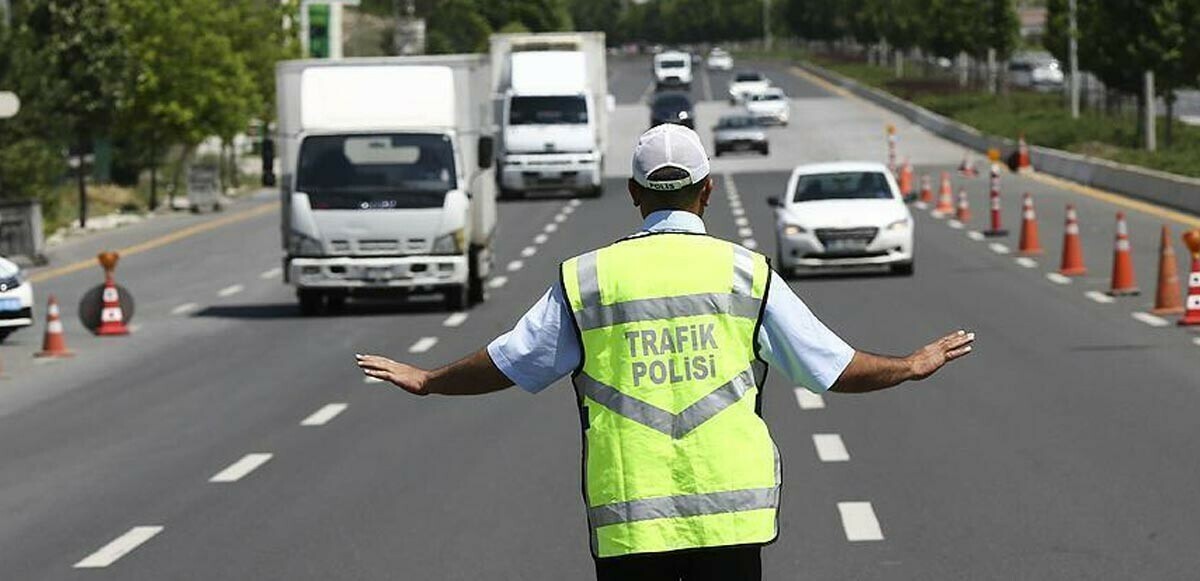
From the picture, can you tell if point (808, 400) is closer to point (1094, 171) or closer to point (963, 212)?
point (963, 212)

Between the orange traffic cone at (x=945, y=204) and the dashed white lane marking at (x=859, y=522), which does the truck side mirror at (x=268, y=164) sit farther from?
the orange traffic cone at (x=945, y=204)

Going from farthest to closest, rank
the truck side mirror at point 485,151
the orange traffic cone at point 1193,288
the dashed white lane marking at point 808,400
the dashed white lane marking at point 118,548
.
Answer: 1. the truck side mirror at point 485,151
2. the orange traffic cone at point 1193,288
3. the dashed white lane marking at point 808,400
4. the dashed white lane marking at point 118,548

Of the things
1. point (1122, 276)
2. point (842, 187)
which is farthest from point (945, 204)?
point (1122, 276)

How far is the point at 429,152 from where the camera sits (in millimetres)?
28516

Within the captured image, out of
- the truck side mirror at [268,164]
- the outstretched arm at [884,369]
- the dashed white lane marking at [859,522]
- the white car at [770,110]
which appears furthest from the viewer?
the white car at [770,110]

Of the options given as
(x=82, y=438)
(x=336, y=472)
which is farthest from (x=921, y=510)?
(x=82, y=438)

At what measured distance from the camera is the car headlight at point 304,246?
92.0 feet

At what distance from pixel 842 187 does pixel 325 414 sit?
1520 cm

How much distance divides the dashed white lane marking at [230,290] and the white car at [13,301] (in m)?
7.44

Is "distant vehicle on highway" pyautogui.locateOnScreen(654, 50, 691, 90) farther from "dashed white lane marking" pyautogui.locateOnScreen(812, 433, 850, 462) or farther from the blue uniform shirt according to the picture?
the blue uniform shirt

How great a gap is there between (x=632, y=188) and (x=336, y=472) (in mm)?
9079

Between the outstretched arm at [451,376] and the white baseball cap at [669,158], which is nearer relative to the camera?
the white baseball cap at [669,158]

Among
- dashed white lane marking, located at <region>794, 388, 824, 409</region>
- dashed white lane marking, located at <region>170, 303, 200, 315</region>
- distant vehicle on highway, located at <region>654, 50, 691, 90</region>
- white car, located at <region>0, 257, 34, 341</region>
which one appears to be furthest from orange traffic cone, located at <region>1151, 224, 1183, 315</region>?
distant vehicle on highway, located at <region>654, 50, 691, 90</region>

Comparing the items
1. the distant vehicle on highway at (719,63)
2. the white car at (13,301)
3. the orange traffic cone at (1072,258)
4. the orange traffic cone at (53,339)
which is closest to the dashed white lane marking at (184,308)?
the white car at (13,301)
